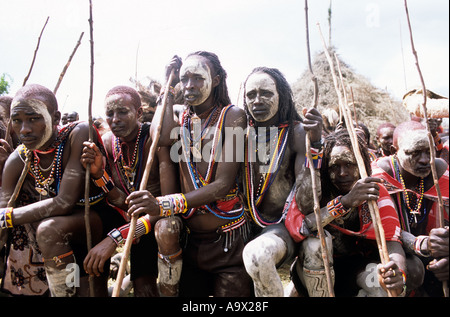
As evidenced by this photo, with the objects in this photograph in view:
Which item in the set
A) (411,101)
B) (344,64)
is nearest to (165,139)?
(411,101)

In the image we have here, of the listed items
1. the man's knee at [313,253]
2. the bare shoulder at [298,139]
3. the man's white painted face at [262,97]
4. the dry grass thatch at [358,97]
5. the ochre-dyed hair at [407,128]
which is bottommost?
the man's knee at [313,253]

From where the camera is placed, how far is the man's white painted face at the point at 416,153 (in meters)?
3.13

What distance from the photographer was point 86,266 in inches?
104

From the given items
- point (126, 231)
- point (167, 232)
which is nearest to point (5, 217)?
point (126, 231)

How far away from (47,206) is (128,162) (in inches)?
29.0

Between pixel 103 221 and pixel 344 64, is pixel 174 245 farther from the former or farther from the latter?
pixel 344 64

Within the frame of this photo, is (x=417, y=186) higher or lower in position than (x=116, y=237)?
higher

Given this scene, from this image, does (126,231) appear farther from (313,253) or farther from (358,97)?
(358,97)

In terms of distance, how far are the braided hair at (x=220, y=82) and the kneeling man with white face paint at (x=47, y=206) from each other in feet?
3.70

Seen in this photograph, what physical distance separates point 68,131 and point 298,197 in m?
1.96

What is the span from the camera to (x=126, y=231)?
9.15 ft

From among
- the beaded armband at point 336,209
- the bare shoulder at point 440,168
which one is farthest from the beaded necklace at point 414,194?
the beaded armband at point 336,209

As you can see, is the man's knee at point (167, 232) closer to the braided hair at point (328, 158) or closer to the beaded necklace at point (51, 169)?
the beaded necklace at point (51, 169)
